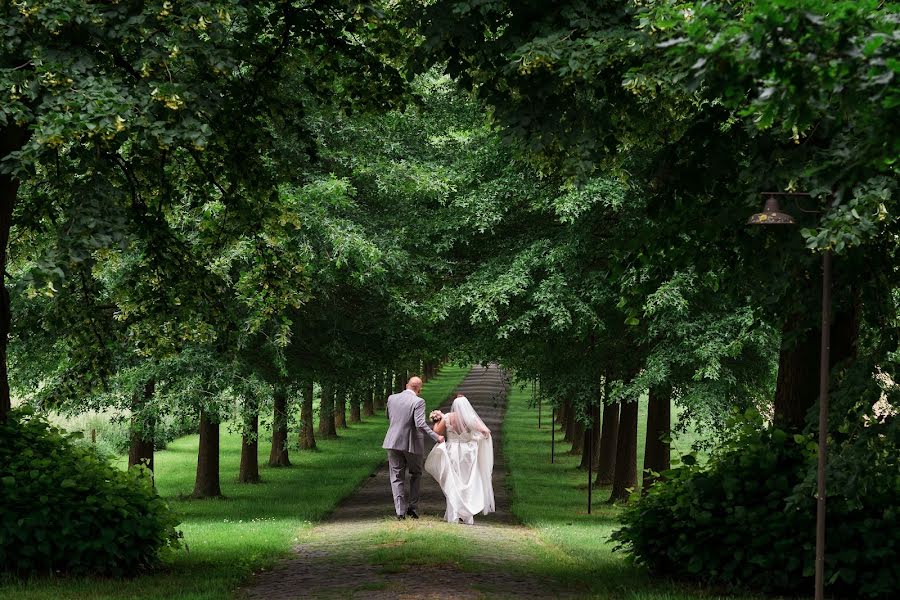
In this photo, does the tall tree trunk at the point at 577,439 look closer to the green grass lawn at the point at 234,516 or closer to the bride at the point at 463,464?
the green grass lawn at the point at 234,516

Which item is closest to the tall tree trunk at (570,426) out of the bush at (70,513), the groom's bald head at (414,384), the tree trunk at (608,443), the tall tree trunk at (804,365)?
the tree trunk at (608,443)

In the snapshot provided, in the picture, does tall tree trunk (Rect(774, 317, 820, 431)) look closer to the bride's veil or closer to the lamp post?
the lamp post

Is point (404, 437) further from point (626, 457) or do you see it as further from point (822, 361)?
point (822, 361)

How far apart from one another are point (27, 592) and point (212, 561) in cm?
325

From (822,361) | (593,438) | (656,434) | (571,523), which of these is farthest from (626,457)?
(822,361)

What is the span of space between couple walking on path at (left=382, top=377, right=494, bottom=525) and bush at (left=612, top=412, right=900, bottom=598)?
6.29 metres

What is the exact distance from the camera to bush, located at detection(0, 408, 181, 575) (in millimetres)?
10453

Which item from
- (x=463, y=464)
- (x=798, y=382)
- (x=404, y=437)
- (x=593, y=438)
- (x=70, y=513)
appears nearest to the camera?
(x=70, y=513)

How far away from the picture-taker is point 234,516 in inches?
786

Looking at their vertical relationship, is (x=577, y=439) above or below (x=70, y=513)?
below

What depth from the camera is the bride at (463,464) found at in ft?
59.5

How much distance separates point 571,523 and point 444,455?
227 centimetres

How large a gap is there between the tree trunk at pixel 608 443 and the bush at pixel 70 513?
15.6 metres

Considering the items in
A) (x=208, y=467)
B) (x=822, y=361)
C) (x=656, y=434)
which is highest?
(x=822, y=361)
